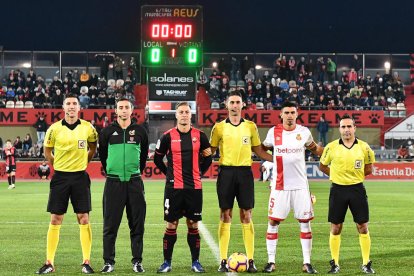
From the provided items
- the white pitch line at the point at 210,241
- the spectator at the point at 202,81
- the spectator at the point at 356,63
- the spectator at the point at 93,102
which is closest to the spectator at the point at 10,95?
the spectator at the point at 93,102

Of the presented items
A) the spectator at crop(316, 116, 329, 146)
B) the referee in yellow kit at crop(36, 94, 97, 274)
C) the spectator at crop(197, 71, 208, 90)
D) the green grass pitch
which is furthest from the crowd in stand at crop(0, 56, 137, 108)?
the referee in yellow kit at crop(36, 94, 97, 274)

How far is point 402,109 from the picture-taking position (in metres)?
46.1

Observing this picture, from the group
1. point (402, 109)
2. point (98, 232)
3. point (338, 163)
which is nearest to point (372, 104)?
point (402, 109)

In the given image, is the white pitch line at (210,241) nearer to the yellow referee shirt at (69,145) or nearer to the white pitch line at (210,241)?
the white pitch line at (210,241)

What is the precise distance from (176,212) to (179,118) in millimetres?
1275

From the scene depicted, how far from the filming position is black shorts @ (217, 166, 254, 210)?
11.0 m

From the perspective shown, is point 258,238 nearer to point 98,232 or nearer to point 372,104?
point 98,232

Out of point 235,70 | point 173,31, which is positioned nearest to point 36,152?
point 173,31

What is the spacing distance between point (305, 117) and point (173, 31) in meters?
10.8

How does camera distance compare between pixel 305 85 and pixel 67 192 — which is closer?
pixel 67 192

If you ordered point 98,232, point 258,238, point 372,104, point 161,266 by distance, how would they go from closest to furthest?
point 161,266 < point 258,238 < point 98,232 < point 372,104

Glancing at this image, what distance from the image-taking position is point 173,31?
36.9 metres

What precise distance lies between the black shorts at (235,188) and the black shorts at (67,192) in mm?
1843

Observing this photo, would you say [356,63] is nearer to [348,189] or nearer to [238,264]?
[348,189]
